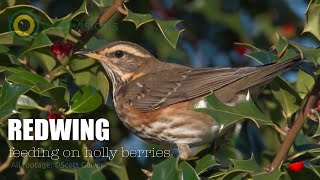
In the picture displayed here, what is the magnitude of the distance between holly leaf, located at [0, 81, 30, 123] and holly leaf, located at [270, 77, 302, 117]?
130 cm

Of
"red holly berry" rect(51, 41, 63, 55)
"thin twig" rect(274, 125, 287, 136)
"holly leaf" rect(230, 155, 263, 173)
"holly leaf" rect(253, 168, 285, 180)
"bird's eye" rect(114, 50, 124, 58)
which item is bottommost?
"bird's eye" rect(114, 50, 124, 58)

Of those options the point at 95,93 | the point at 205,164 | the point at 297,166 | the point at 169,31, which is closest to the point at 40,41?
the point at 95,93

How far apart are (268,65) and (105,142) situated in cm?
106

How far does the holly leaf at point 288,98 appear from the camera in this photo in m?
4.04

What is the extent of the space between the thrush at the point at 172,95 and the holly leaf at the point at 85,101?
0.30 metres

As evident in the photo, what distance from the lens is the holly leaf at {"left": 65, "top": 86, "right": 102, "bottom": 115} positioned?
393cm

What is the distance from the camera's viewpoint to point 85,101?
394 cm

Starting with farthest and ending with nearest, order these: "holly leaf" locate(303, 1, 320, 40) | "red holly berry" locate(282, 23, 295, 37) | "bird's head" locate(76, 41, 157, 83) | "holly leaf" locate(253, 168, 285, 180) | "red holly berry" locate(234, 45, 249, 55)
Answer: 1. "red holly berry" locate(282, 23, 295, 37)
2. "red holly berry" locate(234, 45, 249, 55)
3. "bird's head" locate(76, 41, 157, 83)
4. "holly leaf" locate(303, 1, 320, 40)
5. "holly leaf" locate(253, 168, 285, 180)

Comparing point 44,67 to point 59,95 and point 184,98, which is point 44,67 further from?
point 184,98

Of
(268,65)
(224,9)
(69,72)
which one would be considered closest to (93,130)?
(69,72)

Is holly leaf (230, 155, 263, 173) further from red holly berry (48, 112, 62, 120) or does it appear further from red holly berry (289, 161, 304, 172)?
red holly berry (48, 112, 62, 120)

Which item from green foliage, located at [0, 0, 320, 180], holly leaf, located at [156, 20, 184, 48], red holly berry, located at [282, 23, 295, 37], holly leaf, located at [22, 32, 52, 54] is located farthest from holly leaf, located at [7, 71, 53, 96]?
red holly berry, located at [282, 23, 295, 37]

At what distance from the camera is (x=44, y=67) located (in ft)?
14.1

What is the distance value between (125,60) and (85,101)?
1.50m
